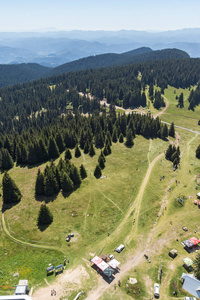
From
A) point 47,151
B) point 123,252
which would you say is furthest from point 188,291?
point 47,151

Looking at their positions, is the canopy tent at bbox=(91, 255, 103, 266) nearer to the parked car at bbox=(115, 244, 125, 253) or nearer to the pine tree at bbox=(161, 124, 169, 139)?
the parked car at bbox=(115, 244, 125, 253)

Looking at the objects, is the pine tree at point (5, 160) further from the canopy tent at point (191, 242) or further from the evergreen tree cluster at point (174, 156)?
the canopy tent at point (191, 242)

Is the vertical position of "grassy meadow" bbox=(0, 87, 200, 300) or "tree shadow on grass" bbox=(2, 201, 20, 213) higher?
"grassy meadow" bbox=(0, 87, 200, 300)

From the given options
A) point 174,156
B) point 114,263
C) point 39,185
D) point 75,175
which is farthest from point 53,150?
point 114,263

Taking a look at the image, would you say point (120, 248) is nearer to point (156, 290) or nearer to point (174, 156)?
point (156, 290)

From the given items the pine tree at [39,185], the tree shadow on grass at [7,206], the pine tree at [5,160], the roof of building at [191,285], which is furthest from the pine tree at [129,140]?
the roof of building at [191,285]

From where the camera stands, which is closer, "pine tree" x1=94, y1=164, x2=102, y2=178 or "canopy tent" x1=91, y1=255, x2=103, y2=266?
"canopy tent" x1=91, y1=255, x2=103, y2=266

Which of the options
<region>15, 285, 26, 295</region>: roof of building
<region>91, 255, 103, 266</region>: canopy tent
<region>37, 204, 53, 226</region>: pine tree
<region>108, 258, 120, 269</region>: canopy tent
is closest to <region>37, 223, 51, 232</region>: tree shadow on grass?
<region>37, 204, 53, 226</region>: pine tree
